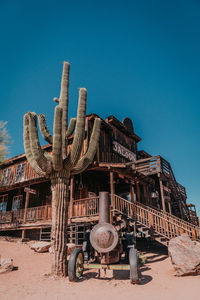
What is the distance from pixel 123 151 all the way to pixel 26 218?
9451mm

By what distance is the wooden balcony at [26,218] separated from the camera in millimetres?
15266

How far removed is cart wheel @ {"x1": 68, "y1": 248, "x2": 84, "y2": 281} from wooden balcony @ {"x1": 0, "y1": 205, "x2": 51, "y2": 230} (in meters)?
7.48

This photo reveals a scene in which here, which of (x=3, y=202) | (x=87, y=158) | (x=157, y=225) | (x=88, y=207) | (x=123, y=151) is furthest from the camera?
(x=3, y=202)

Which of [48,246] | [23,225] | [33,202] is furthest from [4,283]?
[33,202]

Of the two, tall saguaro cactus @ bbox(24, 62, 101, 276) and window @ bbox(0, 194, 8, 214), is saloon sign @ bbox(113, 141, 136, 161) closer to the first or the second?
tall saguaro cactus @ bbox(24, 62, 101, 276)

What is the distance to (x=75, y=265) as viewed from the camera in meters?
6.87

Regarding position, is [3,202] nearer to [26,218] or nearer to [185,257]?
[26,218]

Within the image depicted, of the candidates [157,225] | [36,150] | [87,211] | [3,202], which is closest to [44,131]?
[36,150]

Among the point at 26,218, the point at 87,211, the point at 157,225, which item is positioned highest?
the point at 87,211

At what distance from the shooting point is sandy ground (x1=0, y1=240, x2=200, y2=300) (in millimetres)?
5799

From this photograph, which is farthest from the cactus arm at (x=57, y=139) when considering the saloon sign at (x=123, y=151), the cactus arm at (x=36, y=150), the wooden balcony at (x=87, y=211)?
the saloon sign at (x=123, y=151)

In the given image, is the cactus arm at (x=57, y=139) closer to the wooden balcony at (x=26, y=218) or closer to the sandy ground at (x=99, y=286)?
the sandy ground at (x=99, y=286)

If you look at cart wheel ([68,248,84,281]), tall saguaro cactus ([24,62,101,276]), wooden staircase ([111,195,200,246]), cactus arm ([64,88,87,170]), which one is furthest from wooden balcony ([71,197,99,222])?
cactus arm ([64,88,87,170])

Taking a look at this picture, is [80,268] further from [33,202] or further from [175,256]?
[33,202]
